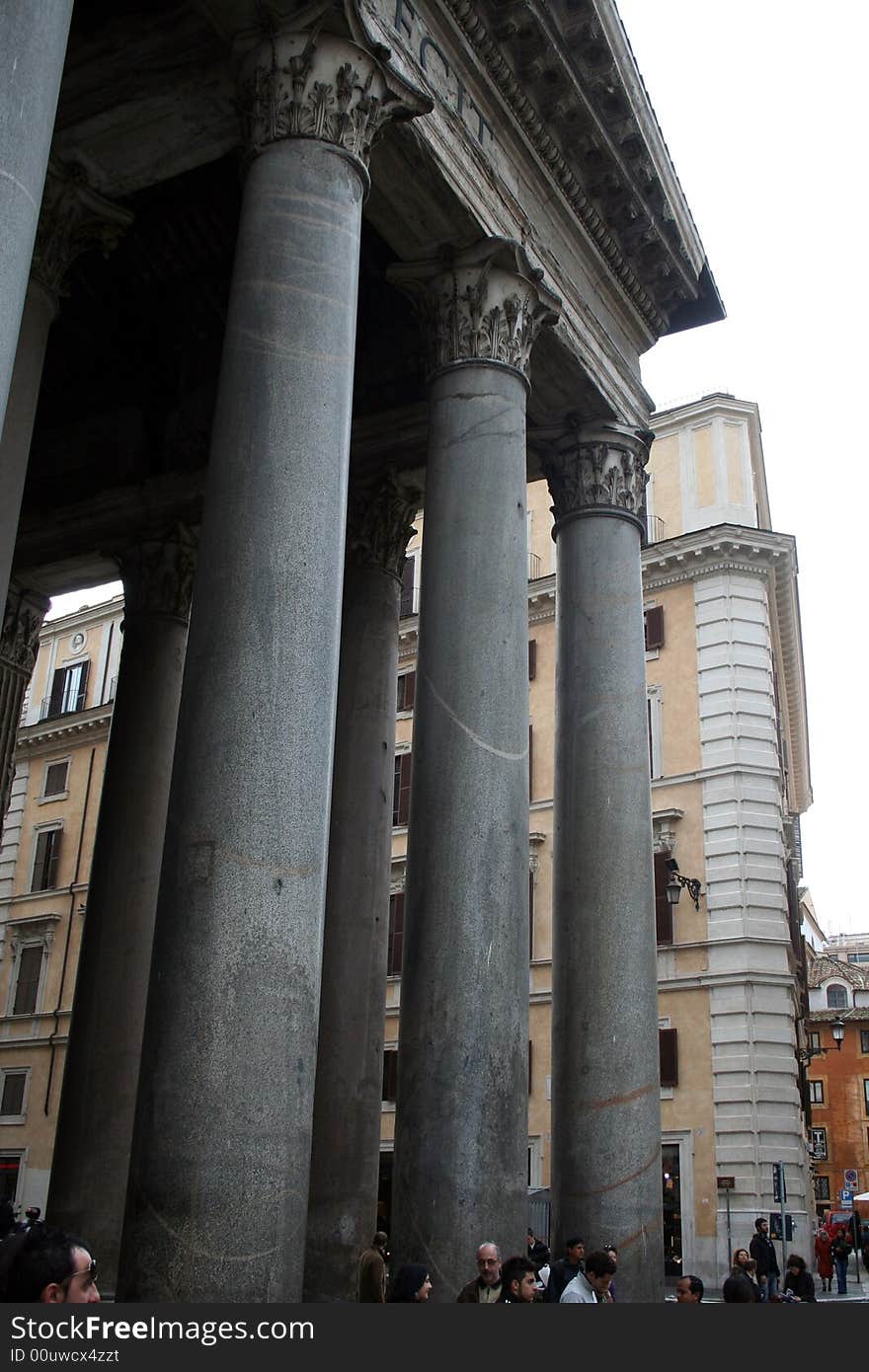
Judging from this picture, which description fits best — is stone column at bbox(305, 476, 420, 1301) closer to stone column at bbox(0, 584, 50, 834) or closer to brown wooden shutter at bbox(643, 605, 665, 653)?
stone column at bbox(0, 584, 50, 834)

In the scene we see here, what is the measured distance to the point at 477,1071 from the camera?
1103 cm

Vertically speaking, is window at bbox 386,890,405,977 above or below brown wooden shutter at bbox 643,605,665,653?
below

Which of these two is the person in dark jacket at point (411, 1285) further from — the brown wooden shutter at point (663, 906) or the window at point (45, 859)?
the window at point (45, 859)

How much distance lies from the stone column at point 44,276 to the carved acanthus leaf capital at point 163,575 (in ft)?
19.8

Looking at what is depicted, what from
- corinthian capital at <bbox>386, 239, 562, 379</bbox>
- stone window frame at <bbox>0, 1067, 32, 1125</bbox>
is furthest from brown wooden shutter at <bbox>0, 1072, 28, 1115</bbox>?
corinthian capital at <bbox>386, 239, 562, 379</bbox>

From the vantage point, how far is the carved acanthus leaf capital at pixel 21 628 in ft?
68.8

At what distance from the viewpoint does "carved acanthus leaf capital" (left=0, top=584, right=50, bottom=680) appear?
20984 millimetres

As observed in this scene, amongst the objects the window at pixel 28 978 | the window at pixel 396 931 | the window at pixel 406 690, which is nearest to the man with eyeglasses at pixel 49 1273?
the window at pixel 396 931

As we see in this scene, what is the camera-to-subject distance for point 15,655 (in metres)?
21.1

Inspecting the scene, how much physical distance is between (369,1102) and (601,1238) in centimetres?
371

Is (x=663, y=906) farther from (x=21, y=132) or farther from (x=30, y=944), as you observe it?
(x=21, y=132)

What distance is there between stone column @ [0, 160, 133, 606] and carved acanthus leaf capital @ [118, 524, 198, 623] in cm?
603

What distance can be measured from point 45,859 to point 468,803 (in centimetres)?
3422

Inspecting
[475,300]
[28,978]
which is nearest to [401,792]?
[28,978]
